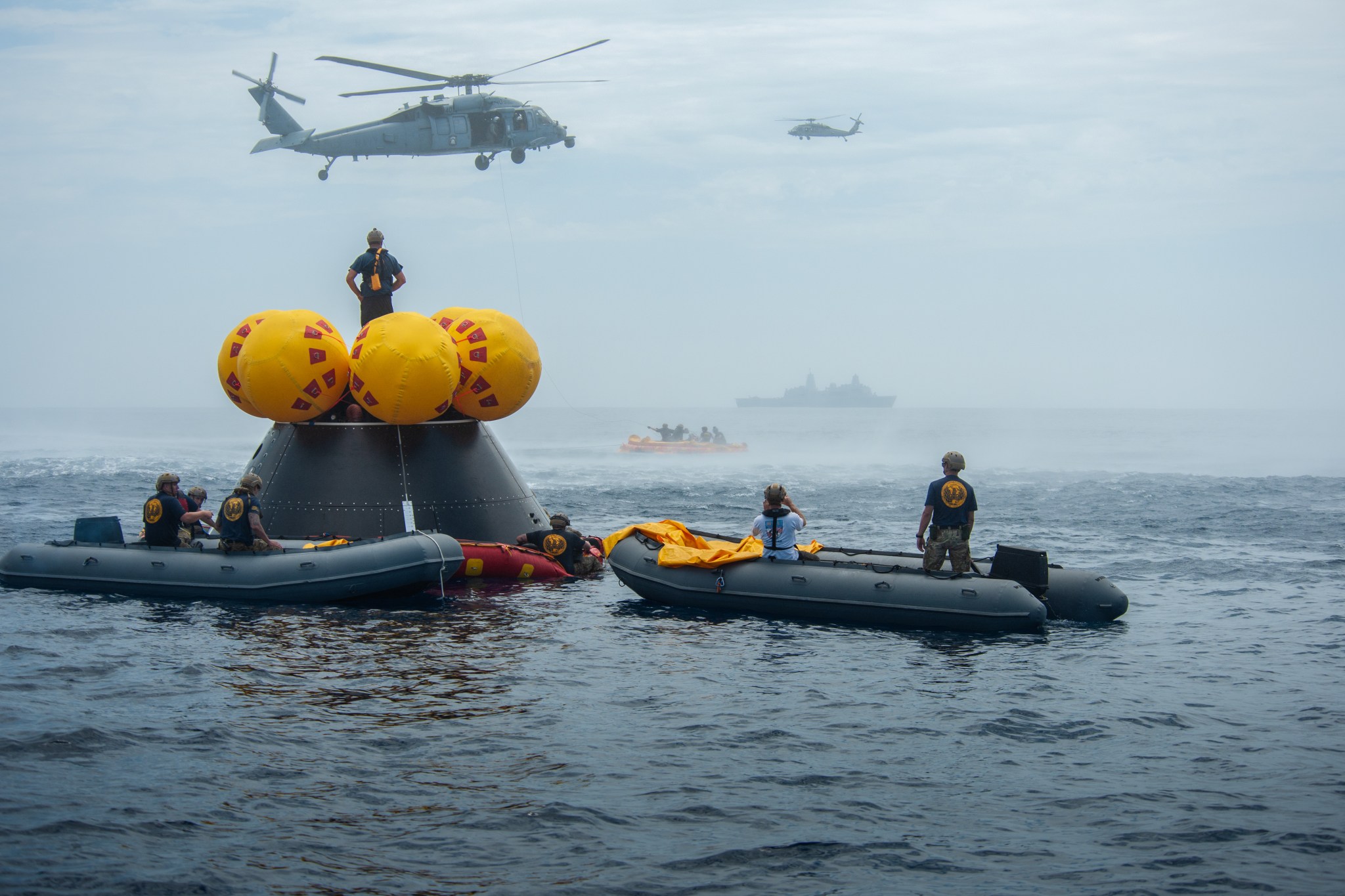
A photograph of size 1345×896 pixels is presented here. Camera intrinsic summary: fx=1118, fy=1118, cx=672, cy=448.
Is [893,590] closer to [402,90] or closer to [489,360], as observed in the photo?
[489,360]

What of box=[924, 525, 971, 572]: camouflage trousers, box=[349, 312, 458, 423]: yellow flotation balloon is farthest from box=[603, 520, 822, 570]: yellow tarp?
box=[349, 312, 458, 423]: yellow flotation balloon

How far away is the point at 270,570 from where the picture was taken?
43.2 ft

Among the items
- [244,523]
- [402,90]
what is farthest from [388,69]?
[244,523]

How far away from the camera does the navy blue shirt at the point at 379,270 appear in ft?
52.3

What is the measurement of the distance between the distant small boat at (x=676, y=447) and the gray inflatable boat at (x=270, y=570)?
46.4 meters

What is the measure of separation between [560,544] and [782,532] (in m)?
3.94

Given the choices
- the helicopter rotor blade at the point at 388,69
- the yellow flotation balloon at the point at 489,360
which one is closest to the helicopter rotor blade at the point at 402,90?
the helicopter rotor blade at the point at 388,69

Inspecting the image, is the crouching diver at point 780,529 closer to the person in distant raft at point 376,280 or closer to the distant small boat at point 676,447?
the person in distant raft at point 376,280

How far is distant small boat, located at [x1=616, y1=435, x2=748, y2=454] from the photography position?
60688 mm

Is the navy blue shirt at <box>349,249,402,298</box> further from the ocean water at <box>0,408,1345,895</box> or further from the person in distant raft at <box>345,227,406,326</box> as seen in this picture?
the ocean water at <box>0,408,1345,895</box>

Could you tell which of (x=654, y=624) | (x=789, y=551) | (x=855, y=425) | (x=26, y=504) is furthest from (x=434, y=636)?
(x=855, y=425)

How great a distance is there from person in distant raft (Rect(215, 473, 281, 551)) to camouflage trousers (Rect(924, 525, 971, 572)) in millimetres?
7788

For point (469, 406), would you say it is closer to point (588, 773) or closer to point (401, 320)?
point (401, 320)

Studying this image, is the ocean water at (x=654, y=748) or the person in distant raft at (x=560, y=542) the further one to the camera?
the person in distant raft at (x=560, y=542)
